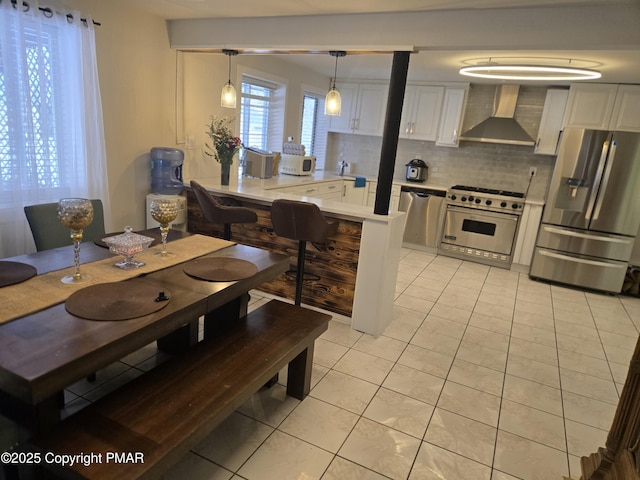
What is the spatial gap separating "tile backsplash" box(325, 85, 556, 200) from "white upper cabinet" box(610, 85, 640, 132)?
87cm

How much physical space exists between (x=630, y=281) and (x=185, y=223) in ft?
16.5

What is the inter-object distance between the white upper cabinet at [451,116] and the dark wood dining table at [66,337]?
14.5 feet

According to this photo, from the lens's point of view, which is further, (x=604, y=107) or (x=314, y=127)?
(x=314, y=127)

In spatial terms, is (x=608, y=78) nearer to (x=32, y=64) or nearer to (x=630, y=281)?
(x=630, y=281)

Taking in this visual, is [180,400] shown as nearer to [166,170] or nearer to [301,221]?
[301,221]

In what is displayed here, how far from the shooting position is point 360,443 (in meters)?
2.03

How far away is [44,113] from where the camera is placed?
275cm

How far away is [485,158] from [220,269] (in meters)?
4.86

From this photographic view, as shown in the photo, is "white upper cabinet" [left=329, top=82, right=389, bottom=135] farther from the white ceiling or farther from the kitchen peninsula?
the kitchen peninsula

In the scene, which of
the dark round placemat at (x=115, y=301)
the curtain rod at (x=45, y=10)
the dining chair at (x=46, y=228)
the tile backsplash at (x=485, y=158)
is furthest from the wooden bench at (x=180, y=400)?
the tile backsplash at (x=485, y=158)

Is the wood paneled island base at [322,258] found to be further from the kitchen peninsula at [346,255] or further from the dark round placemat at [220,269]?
the dark round placemat at [220,269]

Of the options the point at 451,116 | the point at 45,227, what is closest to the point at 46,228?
the point at 45,227

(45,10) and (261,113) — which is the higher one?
(45,10)

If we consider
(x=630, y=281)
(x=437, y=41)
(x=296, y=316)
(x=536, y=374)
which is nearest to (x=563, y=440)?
(x=536, y=374)
